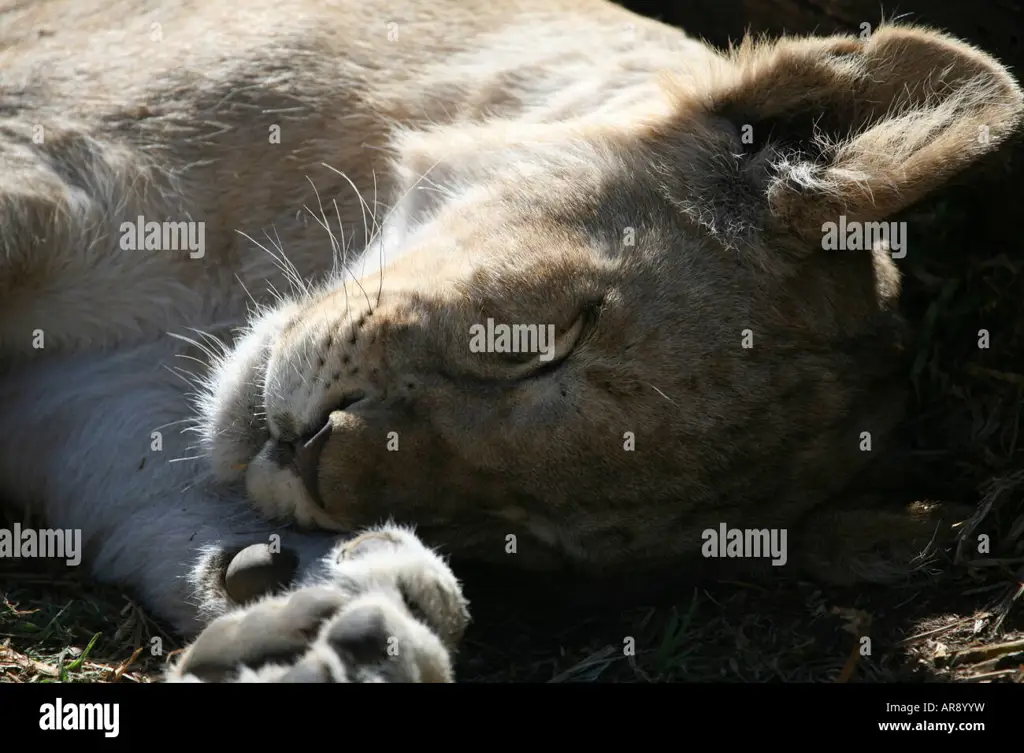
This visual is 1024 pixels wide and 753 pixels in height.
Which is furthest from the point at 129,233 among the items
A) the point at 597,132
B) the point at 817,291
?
the point at 817,291

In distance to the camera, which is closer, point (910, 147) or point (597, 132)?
point (910, 147)

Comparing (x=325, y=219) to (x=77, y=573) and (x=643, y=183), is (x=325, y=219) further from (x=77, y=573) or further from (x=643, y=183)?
(x=77, y=573)

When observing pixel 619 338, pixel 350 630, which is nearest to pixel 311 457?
pixel 350 630

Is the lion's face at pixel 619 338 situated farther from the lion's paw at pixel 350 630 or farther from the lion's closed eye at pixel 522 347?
the lion's paw at pixel 350 630

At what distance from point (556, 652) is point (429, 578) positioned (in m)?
0.48

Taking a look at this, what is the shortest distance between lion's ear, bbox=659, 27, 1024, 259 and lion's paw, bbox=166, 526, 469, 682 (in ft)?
3.56

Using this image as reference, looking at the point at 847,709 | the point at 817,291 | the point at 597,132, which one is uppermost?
the point at 597,132

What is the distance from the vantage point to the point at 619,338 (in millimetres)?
2754

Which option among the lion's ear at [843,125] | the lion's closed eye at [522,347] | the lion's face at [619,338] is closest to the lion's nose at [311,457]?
the lion's face at [619,338]

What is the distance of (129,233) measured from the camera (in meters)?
3.22

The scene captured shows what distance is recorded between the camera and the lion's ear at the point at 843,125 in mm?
2842

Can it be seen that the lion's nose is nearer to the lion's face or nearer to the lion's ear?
the lion's face

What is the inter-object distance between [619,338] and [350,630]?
0.86 m

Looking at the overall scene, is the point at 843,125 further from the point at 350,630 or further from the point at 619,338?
the point at 350,630
